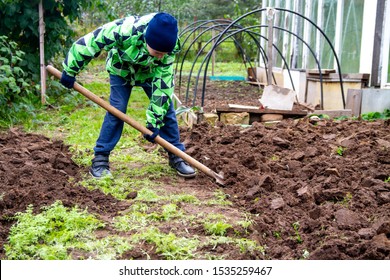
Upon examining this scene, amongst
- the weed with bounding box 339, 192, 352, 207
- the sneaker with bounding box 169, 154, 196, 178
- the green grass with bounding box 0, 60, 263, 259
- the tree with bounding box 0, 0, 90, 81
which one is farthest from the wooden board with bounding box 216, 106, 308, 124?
the weed with bounding box 339, 192, 352, 207

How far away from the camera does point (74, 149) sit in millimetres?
5793

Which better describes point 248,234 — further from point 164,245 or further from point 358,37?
point 358,37

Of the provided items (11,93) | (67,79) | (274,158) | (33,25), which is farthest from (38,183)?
(33,25)

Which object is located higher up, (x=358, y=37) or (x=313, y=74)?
(x=358, y=37)

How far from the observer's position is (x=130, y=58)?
4.51m

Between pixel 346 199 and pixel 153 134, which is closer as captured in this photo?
pixel 346 199

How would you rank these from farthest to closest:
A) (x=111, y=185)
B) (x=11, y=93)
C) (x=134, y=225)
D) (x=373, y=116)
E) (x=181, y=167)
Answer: (x=373, y=116)
(x=11, y=93)
(x=181, y=167)
(x=111, y=185)
(x=134, y=225)

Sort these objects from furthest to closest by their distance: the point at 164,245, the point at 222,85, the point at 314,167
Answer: the point at 222,85 < the point at 314,167 < the point at 164,245

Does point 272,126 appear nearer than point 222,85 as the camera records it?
Yes

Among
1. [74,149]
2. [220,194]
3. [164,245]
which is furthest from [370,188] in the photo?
[74,149]

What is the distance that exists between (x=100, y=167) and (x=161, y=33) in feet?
4.49

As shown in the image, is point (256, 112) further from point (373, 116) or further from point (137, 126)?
point (137, 126)

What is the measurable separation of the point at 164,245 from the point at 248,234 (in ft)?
1.88

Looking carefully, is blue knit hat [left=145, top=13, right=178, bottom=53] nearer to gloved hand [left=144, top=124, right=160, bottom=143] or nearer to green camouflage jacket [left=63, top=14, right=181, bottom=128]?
green camouflage jacket [left=63, top=14, right=181, bottom=128]
